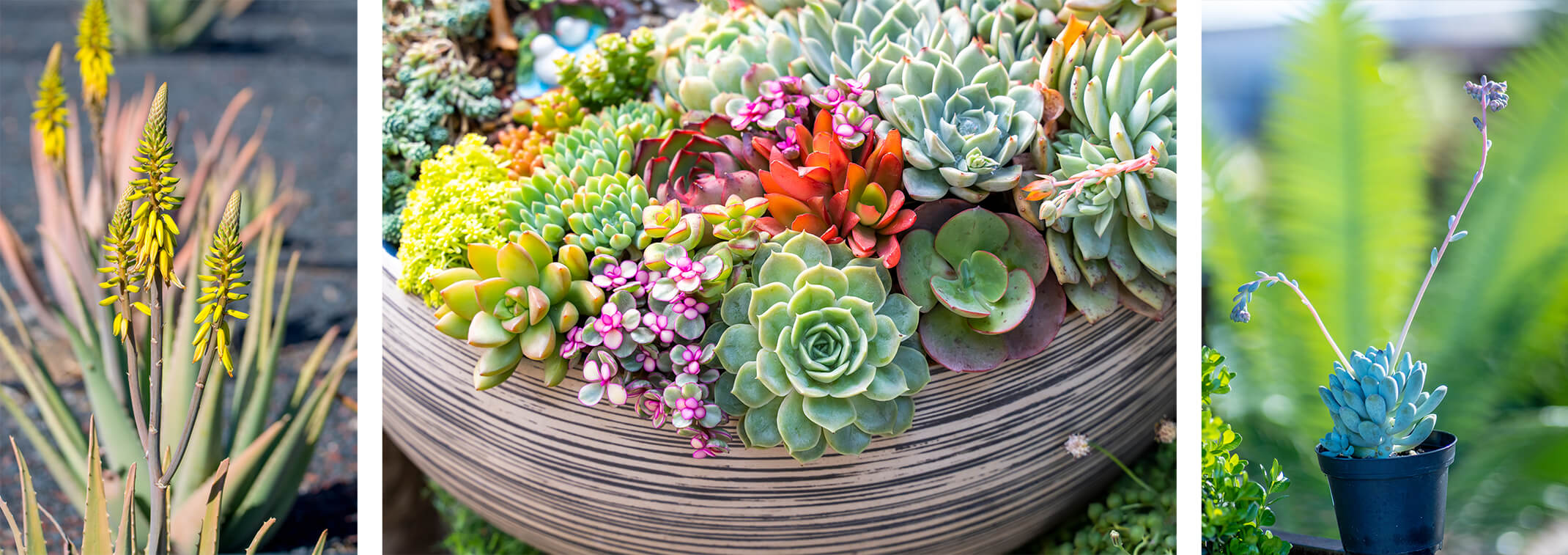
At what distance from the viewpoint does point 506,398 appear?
3.45ft

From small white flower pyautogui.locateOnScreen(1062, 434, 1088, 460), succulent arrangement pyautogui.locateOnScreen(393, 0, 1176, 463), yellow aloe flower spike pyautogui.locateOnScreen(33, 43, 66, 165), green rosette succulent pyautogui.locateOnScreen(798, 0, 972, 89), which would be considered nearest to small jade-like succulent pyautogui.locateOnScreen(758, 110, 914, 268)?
succulent arrangement pyautogui.locateOnScreen(393, 0, 1176, 463)

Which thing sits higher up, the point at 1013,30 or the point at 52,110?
the point at 1013,30

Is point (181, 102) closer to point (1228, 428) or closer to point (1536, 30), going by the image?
point (1228, 428)

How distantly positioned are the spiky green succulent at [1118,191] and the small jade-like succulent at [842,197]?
0.54 feet

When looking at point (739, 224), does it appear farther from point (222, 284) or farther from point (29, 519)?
point (29, 519)

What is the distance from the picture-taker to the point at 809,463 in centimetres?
101

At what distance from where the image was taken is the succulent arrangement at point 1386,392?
2.83 ft

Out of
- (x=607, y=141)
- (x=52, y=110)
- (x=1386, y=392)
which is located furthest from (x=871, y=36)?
(x=52, y=110)

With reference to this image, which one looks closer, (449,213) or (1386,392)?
(1386,392)

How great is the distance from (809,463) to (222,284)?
2.22 feet

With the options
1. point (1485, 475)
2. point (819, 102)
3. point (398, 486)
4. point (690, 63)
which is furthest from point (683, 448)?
point (1485, 475)

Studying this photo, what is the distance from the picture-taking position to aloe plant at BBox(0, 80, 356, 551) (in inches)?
36.0

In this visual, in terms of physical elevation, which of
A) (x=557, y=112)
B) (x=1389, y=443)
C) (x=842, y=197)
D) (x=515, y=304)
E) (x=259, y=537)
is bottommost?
(x=259, y=537)

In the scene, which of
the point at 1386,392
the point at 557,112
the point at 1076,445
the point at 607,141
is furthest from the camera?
the point at 557,112
